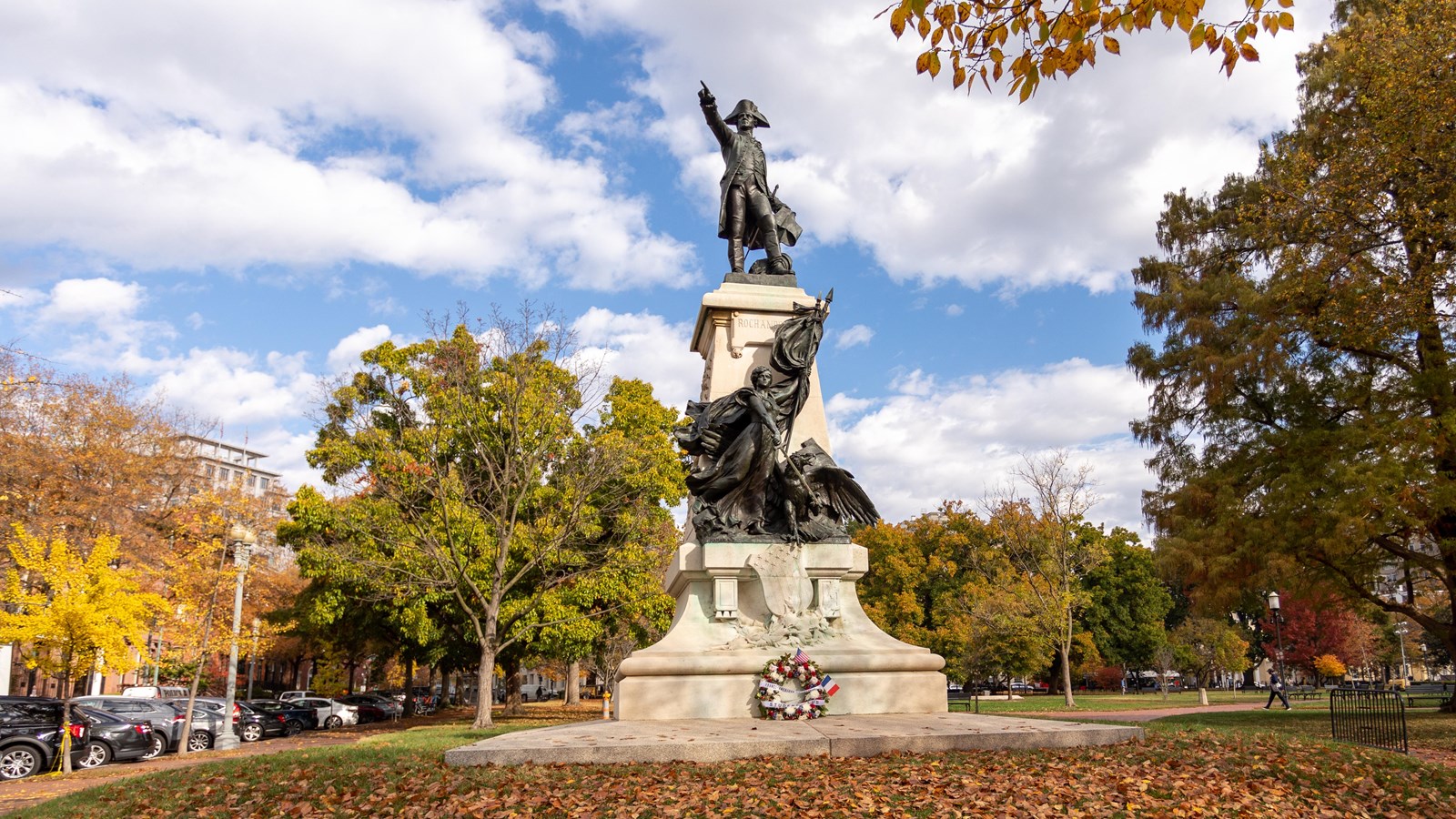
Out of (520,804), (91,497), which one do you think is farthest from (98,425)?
(520,804)

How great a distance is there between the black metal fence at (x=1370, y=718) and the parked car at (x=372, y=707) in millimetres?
34379

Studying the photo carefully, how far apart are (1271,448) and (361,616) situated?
2565 centimetres

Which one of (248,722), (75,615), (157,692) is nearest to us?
(75,615)

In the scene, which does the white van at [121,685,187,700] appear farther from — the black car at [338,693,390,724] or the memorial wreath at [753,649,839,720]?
the memorial wreath at [753,649,839,720]

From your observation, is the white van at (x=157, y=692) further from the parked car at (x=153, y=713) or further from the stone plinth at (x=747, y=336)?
the stone plinth at (x=747, y=336)

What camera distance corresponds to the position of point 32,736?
1688cm

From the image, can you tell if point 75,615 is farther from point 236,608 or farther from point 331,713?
point 331,713

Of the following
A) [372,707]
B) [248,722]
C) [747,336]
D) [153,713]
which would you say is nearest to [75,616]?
[153,713]

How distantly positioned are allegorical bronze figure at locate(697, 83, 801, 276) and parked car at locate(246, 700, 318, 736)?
993 inches

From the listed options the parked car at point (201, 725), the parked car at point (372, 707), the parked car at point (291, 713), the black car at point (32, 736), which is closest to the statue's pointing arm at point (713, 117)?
the black car at point (32, 736)

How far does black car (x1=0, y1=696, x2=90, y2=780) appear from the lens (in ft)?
54.2

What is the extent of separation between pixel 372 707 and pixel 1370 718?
35.5 meters

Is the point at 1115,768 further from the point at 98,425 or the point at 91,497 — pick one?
the point at 98,425

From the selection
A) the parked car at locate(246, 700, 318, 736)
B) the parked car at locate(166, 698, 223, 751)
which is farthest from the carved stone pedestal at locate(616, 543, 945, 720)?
the parked car at locate(246, 700, 318, 736)
